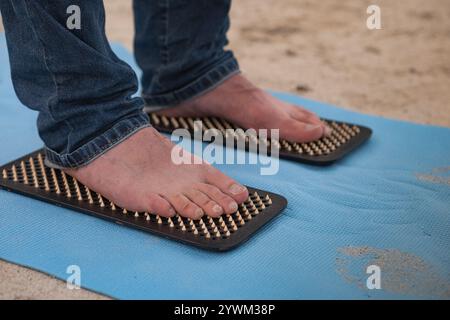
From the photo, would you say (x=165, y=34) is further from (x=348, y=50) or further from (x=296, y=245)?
(x=348, y=50)

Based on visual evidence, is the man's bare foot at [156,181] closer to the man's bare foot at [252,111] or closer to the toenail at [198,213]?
the toenail at [198,213]

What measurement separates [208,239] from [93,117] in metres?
0.36

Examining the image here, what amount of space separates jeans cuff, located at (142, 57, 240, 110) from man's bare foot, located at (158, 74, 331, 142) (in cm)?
1

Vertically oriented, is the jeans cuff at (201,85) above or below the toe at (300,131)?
Result: above

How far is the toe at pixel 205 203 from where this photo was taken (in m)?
1.38

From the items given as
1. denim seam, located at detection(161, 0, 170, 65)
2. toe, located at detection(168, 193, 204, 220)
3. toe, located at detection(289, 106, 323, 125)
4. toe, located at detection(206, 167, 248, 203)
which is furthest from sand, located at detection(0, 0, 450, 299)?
toe, located at detection(168, 193, 204, 220)

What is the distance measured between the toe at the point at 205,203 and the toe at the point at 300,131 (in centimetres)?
40

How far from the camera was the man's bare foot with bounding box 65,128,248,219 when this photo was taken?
1.39 m

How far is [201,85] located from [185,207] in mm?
546

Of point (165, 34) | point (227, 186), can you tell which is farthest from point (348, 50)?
point (227, 186)

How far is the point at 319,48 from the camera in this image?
8.61 feet

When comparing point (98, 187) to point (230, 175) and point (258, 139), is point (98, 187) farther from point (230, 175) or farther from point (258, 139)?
point (258, 139)

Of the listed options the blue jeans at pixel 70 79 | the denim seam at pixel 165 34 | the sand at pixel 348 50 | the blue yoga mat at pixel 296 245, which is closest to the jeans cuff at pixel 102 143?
the blue jeans at pixel 70 79

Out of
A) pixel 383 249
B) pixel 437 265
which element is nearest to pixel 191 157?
pixel 383 249
